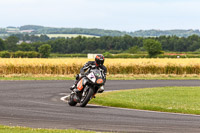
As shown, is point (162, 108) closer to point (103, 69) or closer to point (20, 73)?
point (103, 69)

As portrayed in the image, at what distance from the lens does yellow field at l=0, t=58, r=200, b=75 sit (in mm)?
39656

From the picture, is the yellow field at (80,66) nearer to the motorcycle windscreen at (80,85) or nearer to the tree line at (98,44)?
the motorcycle windscreen at (80,85)

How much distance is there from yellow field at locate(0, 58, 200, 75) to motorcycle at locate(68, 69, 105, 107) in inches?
942

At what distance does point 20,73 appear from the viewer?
1566 inches

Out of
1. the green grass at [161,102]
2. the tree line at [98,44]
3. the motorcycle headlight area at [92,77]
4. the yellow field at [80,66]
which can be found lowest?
the tree line at [98,44]

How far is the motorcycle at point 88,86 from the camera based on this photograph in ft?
51.3

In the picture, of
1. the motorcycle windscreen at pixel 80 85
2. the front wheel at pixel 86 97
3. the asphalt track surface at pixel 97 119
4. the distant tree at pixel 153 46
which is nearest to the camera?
the asphalt track surface at pixel 97 119

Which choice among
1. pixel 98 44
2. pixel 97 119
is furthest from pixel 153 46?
pixel 97 119

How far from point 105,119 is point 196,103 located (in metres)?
5.96

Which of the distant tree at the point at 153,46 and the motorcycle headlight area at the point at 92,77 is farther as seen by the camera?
the distant tree at the point at 153,46

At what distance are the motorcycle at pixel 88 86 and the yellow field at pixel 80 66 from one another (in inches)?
942

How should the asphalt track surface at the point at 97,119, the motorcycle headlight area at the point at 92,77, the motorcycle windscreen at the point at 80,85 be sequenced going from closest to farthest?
the asphalt track surface at the point at 97,119 → the motorcycle headlight area at the point at 92,77 → the motorcycle windscreen at the point at 80,85

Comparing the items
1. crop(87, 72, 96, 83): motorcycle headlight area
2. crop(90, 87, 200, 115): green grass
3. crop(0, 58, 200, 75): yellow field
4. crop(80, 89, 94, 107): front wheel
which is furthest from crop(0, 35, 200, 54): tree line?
crop(87, 72, 96, 83): motorcycle headlight area

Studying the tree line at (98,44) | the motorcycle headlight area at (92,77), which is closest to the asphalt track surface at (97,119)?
the motorcycle headlight area at (92,77)
